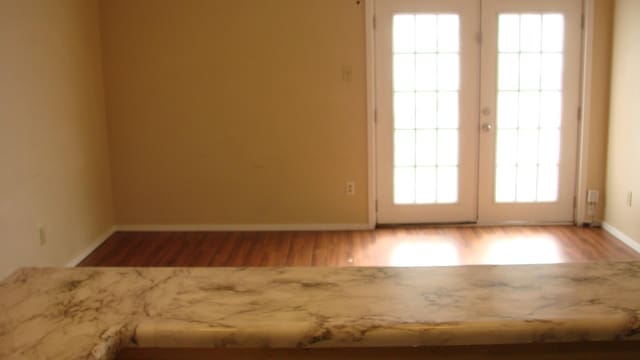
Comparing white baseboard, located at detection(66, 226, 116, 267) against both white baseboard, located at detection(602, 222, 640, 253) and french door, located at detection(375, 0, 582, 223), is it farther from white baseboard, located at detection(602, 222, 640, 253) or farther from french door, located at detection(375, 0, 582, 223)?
white baseboard, located at detection(602, 222, 640, 253)

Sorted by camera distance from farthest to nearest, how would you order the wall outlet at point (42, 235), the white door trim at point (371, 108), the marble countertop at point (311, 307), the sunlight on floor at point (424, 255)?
the white door trim at point (371, 108), the sunlight on floor at point (424, 255), the wall outlet at point (42, 235), the marble countertop at point (311, 307)

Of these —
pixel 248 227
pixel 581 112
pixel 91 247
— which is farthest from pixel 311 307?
pixel 581 112

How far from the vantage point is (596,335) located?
1163 millimetres

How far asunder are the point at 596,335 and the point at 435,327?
0.92 feet

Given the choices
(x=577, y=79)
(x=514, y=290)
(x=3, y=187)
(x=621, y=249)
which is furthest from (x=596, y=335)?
(x=577, y=79)

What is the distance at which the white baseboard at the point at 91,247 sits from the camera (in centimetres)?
481

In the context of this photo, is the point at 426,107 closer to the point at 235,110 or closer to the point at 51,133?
the point at 235,110

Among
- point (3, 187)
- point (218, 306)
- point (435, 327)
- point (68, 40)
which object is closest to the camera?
point (435, 327)

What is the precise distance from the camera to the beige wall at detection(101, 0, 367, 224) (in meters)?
5.39

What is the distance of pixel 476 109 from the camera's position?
554 cm

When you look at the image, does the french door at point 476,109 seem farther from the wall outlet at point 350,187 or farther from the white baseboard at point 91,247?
the white baseboard at point 91,247

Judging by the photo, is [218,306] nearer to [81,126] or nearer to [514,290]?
[514,290]

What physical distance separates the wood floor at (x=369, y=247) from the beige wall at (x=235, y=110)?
0.27 meters

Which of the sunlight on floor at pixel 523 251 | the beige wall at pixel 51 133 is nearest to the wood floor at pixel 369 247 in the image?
the sunlight on floor at pixel 523 251
